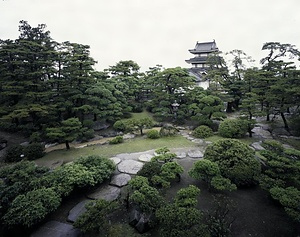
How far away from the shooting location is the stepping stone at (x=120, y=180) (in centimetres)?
640

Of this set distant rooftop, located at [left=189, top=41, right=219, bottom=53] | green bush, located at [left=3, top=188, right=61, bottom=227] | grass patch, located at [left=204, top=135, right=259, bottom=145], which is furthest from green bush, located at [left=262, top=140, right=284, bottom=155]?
distant rooftop, located at [left=189, top=41, right=219, bottom=53]

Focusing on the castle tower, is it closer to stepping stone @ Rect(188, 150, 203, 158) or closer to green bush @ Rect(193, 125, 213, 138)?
green bush @ Rect(193, 125, 213, 138)

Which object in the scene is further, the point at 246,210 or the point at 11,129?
the point at 11,129

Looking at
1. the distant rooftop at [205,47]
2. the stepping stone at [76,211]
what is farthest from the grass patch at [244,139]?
the distant rooftop at [205,47]

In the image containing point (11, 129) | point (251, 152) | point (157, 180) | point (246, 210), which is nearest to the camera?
point (246, 210)

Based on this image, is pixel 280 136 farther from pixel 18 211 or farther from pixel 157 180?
pixel 18 211

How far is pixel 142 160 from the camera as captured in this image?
8094 millimetres

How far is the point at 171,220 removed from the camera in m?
4.03

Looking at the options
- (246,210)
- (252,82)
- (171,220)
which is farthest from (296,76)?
(171,220)

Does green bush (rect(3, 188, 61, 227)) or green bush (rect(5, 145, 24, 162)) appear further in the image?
green bush (rect(5, 145, 24, 162))

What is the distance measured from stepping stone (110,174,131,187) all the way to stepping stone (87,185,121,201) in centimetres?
20

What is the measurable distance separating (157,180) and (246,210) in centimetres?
285

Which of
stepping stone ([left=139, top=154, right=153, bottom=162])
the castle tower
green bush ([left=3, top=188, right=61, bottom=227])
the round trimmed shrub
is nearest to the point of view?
green bush ([left=3, top=188, right=61, bottom=227])

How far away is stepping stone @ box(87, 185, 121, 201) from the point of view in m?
5.77
